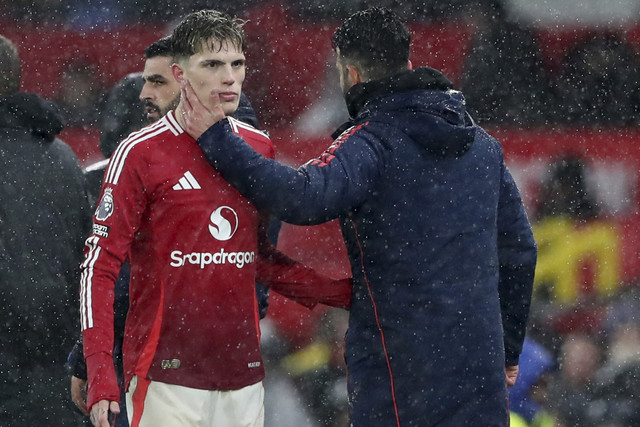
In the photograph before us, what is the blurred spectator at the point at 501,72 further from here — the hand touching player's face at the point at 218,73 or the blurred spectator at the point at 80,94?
the hand touching player's face at the point at 218,73

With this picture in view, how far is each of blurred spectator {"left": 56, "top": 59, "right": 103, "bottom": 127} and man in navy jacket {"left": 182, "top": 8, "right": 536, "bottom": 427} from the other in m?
3.18

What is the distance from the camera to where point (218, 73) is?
3.34 m

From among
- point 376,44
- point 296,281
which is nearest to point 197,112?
point 376,44

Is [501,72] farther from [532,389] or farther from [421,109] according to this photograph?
[421,109]

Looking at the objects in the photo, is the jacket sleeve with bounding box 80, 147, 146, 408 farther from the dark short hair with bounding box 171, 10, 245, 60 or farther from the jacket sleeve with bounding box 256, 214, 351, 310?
the jacket sleeve with bounding box 256, 214, 351, 310

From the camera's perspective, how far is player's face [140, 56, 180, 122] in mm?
4164

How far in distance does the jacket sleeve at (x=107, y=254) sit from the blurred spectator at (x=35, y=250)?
45.7 inches

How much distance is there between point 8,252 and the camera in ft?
14.2

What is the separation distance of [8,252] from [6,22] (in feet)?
7.94

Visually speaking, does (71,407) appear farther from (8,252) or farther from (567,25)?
(567,25)

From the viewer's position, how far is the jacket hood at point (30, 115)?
4289mm

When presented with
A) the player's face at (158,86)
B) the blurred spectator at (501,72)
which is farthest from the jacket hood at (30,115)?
the blurred spectator at (501,72)

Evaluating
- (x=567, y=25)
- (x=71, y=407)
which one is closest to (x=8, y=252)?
(x=71, y=407)

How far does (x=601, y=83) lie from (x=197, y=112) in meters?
3.94
